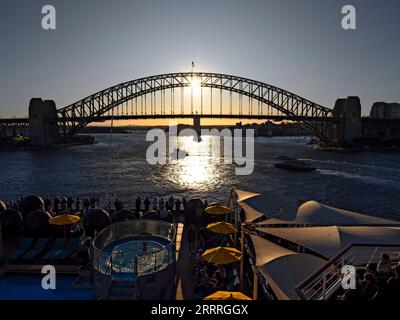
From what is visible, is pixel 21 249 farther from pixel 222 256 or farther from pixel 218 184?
pixel 218 184

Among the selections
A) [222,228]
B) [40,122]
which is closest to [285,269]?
[222,228]

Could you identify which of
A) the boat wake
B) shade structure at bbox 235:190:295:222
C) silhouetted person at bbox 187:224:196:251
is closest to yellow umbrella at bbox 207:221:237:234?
shade structure at bbox 235:190:295:222

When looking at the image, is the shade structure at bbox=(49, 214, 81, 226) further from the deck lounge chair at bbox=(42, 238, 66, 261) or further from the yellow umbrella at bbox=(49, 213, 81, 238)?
the deck lounge chair at bbox=(42, 238, 66, 261)

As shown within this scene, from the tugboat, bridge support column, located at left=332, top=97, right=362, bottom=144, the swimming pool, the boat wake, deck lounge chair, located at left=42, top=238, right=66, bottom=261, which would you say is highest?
bridge support column, located at left=332, top=97, right=362, bottom=144

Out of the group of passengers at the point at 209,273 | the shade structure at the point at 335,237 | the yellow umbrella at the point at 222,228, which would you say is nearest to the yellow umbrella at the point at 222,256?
the group of passengers at the point at 209,273

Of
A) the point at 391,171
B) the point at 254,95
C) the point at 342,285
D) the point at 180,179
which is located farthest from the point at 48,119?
the point at 342,285

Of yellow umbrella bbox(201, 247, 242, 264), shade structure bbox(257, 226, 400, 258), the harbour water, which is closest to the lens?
shade structure bbox(257, 226, 400, 258)
